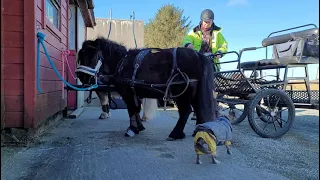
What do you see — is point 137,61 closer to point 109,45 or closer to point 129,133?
point 109,45

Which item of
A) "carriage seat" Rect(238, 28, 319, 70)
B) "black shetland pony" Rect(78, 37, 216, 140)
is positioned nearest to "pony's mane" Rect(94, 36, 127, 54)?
"black shetland pony" Rect(78, 37, 216, 140)

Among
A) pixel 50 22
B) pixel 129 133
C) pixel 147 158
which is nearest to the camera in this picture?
pixel 147 158

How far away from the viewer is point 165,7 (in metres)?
30.7

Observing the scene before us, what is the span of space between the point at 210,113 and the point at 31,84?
2185mm

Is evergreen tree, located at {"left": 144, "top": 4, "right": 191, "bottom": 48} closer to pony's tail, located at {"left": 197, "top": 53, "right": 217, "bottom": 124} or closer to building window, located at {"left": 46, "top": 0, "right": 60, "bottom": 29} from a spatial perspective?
building window, located at {"left": 46, "top": 0, "right": 60, "bottom": 29}

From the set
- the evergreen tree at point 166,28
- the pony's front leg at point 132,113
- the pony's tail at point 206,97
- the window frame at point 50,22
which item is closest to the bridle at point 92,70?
the pony's front leg at point 132,113

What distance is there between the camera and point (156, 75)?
4133mm

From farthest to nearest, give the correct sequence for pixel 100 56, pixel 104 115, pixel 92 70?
pixel 104 115 < pixel 100 56 < pixel 92 70

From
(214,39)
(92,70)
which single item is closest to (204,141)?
(92,70)

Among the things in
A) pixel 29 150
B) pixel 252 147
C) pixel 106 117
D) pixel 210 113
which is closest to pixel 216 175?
pixel 210 113

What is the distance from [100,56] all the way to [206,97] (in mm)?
1721

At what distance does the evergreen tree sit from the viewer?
29188mm

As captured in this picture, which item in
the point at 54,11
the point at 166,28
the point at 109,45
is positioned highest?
the point at 166,28

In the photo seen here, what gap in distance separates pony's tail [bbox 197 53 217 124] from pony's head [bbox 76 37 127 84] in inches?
52.7
